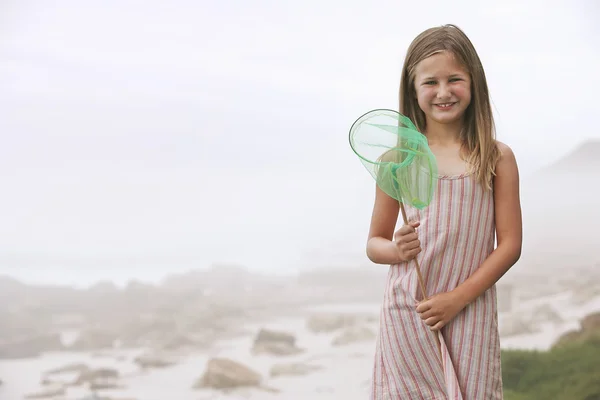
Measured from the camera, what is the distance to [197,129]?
3.34 meters

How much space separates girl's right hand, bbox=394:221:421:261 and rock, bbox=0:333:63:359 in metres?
2.43

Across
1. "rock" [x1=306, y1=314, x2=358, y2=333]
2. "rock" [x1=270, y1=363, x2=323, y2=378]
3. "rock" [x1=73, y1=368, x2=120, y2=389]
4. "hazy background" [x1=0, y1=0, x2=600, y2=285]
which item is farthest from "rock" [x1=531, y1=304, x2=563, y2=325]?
"rock" [x1=73, y1=368, x2=120, y2=389]

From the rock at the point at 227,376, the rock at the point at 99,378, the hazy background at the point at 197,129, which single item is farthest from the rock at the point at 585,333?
the rock at the point at 99,378

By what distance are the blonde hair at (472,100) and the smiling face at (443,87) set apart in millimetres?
12

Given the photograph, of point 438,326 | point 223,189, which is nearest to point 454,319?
point 438,326

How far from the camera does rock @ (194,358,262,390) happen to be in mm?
3244

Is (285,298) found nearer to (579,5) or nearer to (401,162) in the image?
(579,5)

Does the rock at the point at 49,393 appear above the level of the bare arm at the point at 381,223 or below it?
above

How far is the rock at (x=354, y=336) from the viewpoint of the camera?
10.7 ft

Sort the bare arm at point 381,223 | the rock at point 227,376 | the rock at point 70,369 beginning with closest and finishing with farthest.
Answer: the bare arm at point 381,223
the rock at point 227,376
the rock at point 70,369

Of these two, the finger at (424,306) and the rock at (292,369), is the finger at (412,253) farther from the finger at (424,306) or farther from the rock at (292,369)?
the rock at (292,369)

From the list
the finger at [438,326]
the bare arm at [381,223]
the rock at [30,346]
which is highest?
the rock at [30,346]

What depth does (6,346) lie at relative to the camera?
3.39 meters

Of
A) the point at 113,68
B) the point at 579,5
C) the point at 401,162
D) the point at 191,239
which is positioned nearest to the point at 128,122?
the point at 113,68
